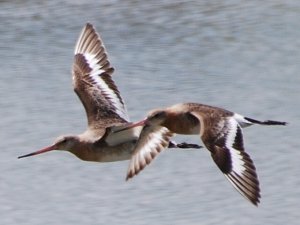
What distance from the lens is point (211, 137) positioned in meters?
8.11

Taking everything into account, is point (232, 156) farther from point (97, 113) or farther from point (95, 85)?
point (95, 85)

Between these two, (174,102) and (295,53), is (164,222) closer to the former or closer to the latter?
(174,102)

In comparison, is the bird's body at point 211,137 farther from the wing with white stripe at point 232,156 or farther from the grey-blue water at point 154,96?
the grey-blue water at point 154,96

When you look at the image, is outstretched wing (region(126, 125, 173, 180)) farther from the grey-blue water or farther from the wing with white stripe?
the grey-blue water

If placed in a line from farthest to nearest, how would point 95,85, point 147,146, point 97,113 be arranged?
point 95,85 → point 97,113 → point 147,146

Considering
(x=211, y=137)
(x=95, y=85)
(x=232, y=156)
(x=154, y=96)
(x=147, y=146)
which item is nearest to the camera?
(x=232, y=156)

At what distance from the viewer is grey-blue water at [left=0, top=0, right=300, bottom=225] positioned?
33.6 ft

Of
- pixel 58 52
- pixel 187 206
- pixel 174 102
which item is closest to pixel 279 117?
pixel 174 102

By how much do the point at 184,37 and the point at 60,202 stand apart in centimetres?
A: 338

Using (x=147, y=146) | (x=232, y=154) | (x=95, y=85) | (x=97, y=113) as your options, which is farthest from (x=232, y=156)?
(x=95, y=85)

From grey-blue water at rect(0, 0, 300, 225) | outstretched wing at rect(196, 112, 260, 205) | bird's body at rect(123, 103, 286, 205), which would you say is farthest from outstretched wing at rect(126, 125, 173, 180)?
grey-blue water at rect(0, 0, 300, 225)

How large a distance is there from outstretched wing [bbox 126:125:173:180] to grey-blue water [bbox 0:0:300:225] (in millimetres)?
1179

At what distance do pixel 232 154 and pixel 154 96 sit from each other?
3.95 metres

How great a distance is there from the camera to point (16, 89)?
12.4 metres
